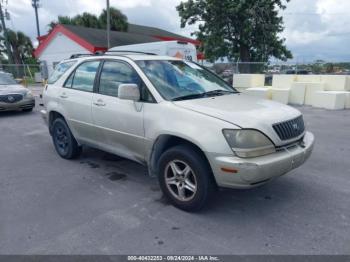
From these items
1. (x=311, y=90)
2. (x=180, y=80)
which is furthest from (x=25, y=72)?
(x=180, y=80)

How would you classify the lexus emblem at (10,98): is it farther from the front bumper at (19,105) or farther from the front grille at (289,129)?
the front grille at (289,129)

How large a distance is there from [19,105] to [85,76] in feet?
22.1

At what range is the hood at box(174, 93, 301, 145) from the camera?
123 inches

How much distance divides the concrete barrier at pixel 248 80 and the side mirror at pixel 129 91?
1125 centimetres

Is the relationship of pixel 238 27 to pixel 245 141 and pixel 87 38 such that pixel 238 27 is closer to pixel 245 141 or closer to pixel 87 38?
pixel 87 38

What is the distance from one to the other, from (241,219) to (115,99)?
2.21 meters

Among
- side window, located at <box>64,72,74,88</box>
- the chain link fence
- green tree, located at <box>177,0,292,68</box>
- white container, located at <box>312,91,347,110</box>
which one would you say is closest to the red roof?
the chain link fence

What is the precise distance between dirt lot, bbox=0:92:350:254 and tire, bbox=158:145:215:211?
16 cm

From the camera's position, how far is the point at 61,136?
546 cm

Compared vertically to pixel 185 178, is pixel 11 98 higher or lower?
higher

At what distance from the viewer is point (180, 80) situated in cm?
410

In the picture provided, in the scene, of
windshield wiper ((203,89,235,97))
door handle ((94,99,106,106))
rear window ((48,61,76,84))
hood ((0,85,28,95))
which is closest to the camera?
windshield wiper ((203,89,235,97))

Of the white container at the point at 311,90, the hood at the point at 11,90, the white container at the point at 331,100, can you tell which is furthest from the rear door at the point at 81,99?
the white container at the point at 311,90

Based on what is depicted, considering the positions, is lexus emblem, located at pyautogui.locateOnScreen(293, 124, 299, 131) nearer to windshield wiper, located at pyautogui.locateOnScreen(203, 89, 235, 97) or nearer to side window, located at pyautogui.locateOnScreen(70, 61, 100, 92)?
windshield wiper, located at pyautogui.locateOnScreen(203, 89, 235, 97)
